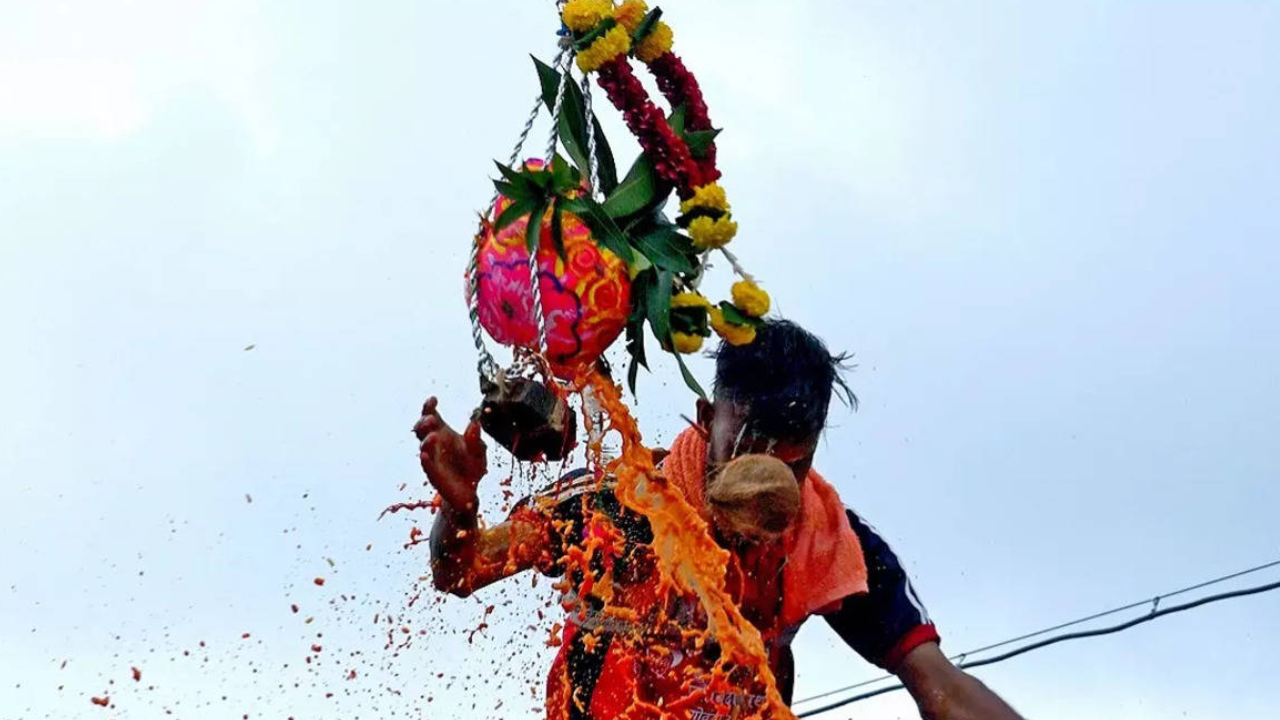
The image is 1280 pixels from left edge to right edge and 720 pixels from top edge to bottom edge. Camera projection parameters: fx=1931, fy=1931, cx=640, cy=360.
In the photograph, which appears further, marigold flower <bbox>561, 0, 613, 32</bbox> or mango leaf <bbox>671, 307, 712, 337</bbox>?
marigold flower <bbox>561, 0, 613, 32</bbox>

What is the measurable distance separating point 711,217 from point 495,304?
59 cm

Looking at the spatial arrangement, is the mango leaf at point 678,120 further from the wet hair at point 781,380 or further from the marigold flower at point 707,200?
the wet hair at point 781,380

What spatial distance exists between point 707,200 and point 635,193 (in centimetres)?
19

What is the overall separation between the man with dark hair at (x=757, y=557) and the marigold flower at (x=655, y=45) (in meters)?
0.79

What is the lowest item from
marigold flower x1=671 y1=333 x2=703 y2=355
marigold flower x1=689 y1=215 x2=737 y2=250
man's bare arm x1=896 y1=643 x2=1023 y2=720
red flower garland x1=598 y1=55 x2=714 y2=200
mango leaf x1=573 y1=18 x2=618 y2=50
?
man's bare arm x1=896 y1=643 x2=1023 y2=720

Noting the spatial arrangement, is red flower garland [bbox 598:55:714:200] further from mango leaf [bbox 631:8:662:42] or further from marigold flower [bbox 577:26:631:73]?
mango leaf [bbox 631:8:662:42]

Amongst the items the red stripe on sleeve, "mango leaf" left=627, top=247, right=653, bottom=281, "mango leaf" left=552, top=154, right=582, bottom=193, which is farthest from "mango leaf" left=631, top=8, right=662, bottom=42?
the red stripe on sleeve

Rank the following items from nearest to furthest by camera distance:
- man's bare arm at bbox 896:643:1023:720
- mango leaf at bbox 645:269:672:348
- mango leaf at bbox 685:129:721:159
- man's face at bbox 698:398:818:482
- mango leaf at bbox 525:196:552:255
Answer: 1. mango leaf at bbox 525:196:552:255
2. mango leaf at bbox 645:269:672:348
3. mango leaf at bbox 685:129:721:159
4. man's face at bbox 698:398:818:482
5. man's bare arm at bbox 896:643:1023:720

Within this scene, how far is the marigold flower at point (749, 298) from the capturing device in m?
4.90

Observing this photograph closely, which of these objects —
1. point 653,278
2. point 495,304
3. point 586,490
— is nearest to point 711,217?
point 653,278

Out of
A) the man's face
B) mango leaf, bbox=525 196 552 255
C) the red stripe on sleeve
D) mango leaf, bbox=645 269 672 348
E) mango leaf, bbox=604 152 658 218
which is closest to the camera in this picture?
mango leaf, bbox=525 196 552 255

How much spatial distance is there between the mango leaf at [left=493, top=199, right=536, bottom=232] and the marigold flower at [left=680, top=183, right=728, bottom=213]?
1.38ft

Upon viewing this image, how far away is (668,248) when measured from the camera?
4934 millimetres

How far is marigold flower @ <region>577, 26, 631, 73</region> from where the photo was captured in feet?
16.2
